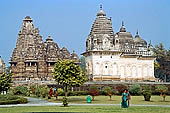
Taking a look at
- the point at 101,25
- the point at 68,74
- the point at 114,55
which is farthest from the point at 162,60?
the point at 68,74

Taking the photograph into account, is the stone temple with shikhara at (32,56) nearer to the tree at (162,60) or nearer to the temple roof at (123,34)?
the temple roof at (123,34)

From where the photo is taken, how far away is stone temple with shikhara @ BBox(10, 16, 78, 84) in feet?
253

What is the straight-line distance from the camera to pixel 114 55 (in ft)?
243

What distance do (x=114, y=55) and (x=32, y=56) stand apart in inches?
615

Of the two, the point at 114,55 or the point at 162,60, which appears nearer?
the point at 114,55

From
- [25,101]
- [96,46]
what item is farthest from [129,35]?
[25,101]

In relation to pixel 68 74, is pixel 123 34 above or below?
above

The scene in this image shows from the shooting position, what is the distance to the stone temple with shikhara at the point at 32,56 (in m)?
77.2

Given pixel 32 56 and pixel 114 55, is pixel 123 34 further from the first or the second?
pixel 32 56

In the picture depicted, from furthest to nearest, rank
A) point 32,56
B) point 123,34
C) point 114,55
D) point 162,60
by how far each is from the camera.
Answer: point 162,60 < point 123,34 < point 32,56 < point 114,55

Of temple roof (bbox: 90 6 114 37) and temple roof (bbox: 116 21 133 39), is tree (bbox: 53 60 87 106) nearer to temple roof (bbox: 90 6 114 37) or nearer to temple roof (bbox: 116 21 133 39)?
temple roof (bbox: 90 6 114 37)

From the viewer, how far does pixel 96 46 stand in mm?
72938

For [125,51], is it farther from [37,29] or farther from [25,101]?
[25,101]

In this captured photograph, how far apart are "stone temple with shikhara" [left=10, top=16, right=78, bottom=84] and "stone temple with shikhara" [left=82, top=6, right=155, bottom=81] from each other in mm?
8031
